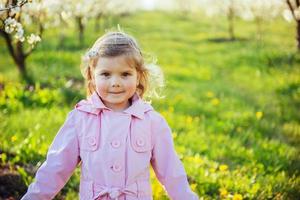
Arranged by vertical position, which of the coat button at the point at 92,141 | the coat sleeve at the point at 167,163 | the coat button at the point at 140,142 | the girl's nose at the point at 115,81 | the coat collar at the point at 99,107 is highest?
the girl's nose at the point at 115,81

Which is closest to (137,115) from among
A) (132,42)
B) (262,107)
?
(132,42)

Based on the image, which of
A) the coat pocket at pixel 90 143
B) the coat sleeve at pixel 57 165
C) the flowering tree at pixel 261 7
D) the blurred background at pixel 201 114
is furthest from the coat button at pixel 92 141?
the flowering tree at pixel 261 7

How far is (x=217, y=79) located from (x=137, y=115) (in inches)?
250

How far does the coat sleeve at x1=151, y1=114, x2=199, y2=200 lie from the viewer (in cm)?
242

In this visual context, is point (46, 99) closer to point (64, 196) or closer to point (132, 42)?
point (64, 196)

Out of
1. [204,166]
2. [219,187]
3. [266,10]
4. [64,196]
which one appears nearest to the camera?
[64,196]

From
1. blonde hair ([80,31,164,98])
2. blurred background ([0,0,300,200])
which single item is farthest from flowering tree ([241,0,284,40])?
blonde hair ([80,31,164,98])

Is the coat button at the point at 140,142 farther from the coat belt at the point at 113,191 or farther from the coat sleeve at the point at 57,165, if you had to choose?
the coat sleeve at the point at 57,165

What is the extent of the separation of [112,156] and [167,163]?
313 mm

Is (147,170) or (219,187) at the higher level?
(147,170)

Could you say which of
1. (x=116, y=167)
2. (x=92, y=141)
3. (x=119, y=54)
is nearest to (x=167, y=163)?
(x=116, y=167)

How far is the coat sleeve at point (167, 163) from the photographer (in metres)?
2.42

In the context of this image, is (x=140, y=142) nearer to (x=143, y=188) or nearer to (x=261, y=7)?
(x=143, y=188)

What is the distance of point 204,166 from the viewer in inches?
156
